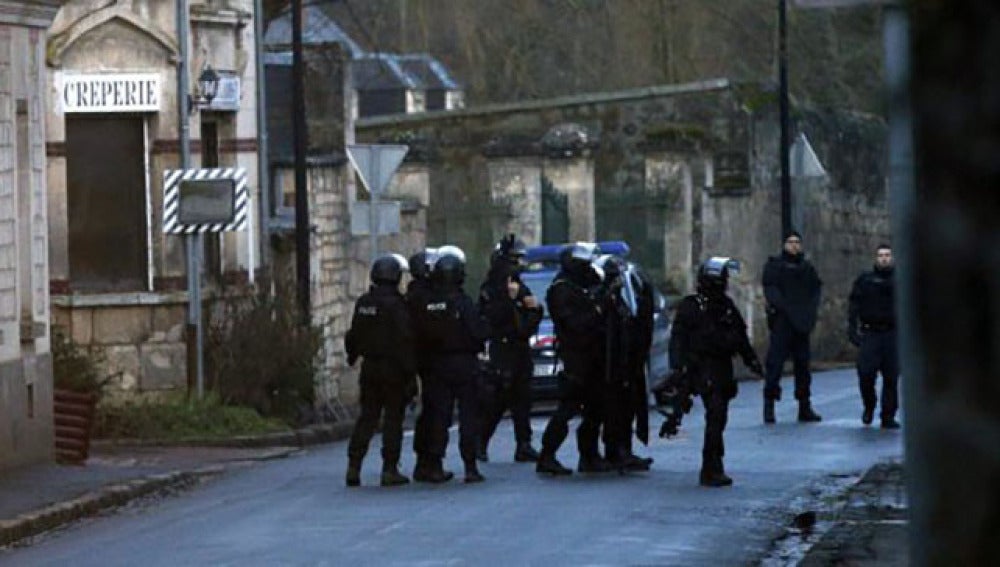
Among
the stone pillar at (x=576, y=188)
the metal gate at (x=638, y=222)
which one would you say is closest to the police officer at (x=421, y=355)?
the stone pillar at (x=576, y=188)

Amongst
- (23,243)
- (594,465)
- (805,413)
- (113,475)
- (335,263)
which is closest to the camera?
(594,465)

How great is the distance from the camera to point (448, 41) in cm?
4816

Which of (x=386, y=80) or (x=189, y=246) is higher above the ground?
(x=386, y=80)

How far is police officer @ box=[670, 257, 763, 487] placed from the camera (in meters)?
17.0

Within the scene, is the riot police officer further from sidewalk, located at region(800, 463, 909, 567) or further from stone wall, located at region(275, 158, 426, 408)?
stone wall, located at region(275, 158, 426, 408)

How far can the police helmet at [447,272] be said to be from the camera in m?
17.5

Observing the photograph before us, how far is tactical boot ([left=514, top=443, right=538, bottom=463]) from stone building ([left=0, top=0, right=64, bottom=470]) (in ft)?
12.4

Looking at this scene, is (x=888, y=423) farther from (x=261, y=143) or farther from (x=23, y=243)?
(x=261, y=143)

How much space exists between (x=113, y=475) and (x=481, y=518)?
5301 millimetres

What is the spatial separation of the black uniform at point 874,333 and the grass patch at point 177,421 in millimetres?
5949

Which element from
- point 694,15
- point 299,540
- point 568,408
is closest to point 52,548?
point 299,540

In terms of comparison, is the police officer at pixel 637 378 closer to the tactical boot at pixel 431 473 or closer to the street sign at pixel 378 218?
the tactical boot at pixel 431 473

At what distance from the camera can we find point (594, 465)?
17812 millimetres

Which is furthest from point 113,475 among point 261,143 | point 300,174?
point 300,174
